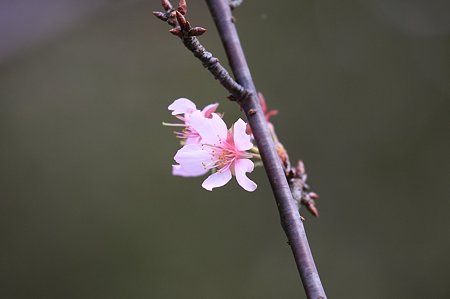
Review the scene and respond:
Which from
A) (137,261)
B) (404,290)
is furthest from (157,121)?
(404,290)

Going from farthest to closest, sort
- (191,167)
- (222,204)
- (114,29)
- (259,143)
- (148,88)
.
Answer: (114,29), (148,88), (222,204), (191,167), (259,143)

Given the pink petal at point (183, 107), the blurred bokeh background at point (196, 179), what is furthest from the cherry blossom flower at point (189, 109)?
the blurred bokeh background at point (196, 179)

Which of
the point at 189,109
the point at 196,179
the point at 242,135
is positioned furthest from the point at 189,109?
the point at 196,179

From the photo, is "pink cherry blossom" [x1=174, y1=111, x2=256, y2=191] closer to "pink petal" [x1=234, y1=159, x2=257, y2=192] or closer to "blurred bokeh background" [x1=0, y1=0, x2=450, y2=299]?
"pink petal" [x1=234, y1=159, x2=257, y2=192]

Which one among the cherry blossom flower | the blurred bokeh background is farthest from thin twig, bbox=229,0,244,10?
the blurred bokeh background

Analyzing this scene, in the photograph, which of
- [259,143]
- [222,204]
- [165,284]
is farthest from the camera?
[222,204]

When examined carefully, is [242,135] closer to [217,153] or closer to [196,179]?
[217,153]

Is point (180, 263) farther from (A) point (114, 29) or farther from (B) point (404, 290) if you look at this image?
(A) point (114, 29)
